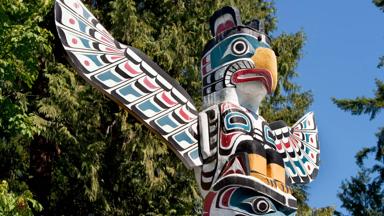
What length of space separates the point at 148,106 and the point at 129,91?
26 centimetres

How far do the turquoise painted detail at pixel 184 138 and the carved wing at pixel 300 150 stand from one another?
4.78 feet

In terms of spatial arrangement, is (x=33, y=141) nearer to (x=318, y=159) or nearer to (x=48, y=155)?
(x=48, y=155)

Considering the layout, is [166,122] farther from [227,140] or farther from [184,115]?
[227,140]

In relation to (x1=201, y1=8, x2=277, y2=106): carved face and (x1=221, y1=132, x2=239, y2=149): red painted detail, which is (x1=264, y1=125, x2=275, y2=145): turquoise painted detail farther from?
(x1=221, y1=132, x2=239, y2=149): red painted detail

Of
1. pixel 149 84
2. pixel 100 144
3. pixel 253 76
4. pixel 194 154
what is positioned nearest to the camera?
pixel 194 154

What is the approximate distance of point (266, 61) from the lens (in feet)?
24.2

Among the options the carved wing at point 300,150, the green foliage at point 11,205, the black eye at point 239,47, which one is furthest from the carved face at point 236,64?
the green foliage at point 11,205

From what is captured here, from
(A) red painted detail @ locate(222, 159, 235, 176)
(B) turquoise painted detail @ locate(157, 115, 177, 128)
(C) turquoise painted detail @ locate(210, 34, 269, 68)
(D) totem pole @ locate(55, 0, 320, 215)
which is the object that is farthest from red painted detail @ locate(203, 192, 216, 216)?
(C) turquoise painted detail @ locate(210, 34, 269, 68)

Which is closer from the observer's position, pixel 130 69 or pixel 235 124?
pixel 235 124

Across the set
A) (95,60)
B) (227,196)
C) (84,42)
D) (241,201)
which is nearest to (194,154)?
(227,196)

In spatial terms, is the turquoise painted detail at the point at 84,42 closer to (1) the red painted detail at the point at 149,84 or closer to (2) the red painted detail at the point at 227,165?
(1) the red painted detail at the point at 149,84

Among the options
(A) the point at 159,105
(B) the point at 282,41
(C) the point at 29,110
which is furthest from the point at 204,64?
(B) the point at 282,41

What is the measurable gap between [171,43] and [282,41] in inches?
109

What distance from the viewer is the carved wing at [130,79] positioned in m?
6.91
